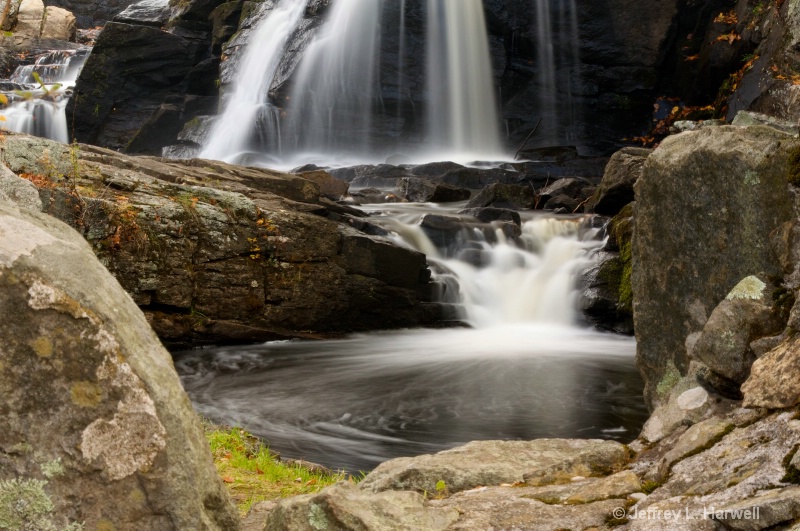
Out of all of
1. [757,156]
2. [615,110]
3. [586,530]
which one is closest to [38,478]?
[586,530]

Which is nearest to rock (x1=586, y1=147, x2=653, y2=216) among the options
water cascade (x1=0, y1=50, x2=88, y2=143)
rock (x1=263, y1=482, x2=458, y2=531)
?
rock (x1=263, y1=482, x2=458, y2=531)

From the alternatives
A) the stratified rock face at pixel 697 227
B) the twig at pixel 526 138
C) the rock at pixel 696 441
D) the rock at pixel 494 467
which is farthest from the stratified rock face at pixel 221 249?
the twig at pixel 526 138

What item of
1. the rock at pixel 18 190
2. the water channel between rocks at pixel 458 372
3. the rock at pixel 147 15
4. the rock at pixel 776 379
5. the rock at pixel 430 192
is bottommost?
the water channel between rocks at pixel 458 372

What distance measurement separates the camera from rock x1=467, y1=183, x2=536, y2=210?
16.2 meters

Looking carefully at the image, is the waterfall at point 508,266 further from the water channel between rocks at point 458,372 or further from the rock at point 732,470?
the rock at point 732,470

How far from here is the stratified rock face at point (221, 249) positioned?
927 cm

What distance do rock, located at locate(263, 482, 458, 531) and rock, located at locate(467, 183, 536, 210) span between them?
44.9ft

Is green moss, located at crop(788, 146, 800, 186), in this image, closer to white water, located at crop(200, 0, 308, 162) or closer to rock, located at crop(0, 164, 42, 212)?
rock, located at crop(0, 164, 42, 212)

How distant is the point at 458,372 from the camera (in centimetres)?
925

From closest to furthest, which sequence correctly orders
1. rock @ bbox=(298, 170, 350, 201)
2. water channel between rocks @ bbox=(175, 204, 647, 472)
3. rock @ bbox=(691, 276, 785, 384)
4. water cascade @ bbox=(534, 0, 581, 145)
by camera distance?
1. rock @ bbox=(691, 276, 785, 384)
2. water channel between rocks @ bbox=(175, 204, 647, 472)
3. rock @ bbox=(298, 170, 350, 201)
4. water cascade @ bbox=(534, 0, 581, 145)

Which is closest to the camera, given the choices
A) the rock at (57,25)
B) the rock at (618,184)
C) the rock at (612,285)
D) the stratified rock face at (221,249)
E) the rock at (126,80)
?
the stratified rock face at (221,249)

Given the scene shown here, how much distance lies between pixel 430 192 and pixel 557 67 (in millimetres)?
9972

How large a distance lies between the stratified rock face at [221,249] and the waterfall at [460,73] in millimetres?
12393

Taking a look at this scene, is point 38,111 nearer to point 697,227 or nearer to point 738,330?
point 697,227
